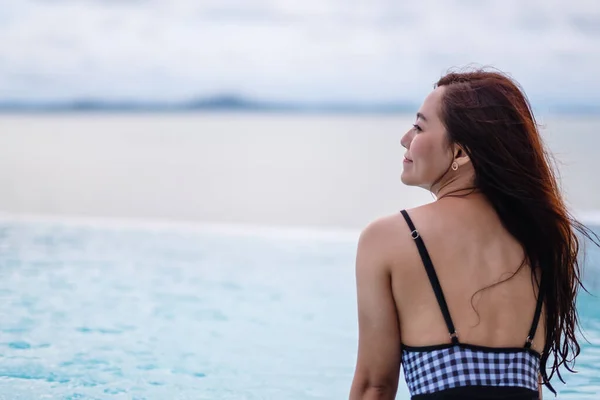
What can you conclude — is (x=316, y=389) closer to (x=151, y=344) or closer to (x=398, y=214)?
(x=151, y=344)

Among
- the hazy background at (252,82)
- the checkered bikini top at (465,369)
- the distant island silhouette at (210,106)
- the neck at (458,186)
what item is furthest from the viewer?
the distant island silhouette at (210,106)

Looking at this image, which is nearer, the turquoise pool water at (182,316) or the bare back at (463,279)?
the bare back at (463,279)

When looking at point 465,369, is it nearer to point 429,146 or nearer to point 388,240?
point 388,240

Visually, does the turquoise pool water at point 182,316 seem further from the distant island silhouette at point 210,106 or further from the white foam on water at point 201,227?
the distant island silhouette at point 210,106

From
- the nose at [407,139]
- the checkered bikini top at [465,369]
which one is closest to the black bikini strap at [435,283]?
the checkered bikini top at [465,369]

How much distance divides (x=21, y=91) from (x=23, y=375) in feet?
46.8

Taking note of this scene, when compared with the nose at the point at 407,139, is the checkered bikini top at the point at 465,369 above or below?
below

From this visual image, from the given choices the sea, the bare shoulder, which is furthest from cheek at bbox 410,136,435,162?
the sea

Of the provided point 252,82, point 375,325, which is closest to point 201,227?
point 375,325

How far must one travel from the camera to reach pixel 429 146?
60.9 inches

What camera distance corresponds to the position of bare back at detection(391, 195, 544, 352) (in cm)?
145

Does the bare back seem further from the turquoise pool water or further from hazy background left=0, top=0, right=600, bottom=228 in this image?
hazy background left=0, top=0, right=600, bottom=228

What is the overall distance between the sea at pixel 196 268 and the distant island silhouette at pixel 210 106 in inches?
184

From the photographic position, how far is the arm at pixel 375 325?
1.48 metres
